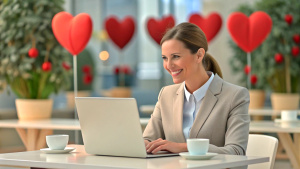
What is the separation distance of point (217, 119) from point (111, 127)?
21.4 inches

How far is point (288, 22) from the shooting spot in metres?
6.73

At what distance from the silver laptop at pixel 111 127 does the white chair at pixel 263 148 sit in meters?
0.45

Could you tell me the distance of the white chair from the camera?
248 cm

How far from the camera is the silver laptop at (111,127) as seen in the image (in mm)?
2148

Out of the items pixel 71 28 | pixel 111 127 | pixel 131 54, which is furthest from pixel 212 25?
pixel 111 127

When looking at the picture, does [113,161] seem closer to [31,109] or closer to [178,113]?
[178,113]

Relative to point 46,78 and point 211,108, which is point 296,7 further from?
point 211,108

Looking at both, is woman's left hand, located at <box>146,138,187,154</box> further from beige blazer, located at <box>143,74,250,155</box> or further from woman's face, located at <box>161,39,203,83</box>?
woman's face, located at <box>161,39,203,83</box>

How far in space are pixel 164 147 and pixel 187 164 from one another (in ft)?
1.04

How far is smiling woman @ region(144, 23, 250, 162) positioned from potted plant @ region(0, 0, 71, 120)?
2.74 metres

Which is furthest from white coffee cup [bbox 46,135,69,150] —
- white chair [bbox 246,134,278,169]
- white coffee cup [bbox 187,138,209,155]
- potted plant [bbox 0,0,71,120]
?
potted plant [bbox 0,0,71,120]

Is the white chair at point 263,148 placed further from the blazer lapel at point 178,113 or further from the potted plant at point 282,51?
the potted plant at point 282,51

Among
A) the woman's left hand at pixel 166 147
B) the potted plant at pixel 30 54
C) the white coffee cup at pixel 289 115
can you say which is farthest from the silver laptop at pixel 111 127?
the potted plant at pixel 30 54

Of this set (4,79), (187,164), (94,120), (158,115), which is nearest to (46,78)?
(4,79)
